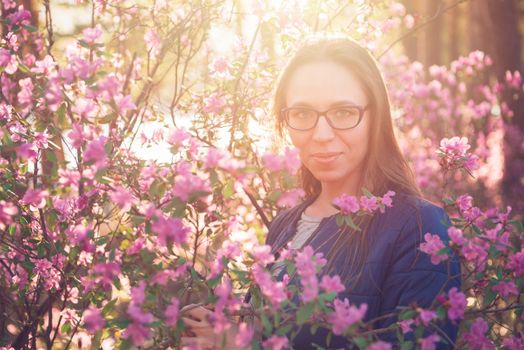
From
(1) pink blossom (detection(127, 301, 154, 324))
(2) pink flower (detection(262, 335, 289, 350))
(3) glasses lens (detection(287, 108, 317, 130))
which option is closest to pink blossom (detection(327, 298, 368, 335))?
(2) pink flower (detection(262, 335, 289, 350))

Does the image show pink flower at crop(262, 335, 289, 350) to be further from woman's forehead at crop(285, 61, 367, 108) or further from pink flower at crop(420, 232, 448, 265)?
woman's forehead at crop(285, 61, 367, 108)

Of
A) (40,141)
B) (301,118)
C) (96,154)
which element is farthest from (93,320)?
(301,118)

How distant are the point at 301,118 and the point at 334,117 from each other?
0.13 meters

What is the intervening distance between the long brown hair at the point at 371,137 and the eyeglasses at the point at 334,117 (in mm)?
112

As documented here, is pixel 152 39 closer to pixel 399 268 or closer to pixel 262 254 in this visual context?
pixel 399 268

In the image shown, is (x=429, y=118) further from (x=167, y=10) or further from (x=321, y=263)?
(x=321, y=263)

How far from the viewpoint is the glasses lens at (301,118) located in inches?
93.0

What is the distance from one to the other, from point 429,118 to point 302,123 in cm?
653

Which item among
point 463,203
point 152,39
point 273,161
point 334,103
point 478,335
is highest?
point 152,39

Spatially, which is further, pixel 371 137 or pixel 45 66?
pixel 371 137

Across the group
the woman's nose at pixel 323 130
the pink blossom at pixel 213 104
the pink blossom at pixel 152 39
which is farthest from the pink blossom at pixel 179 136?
the pink blossom at pixel 152 39

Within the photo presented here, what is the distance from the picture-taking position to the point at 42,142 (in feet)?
7.32

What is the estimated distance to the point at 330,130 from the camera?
2.30 metres

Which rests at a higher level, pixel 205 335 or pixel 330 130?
pixel 330 130
